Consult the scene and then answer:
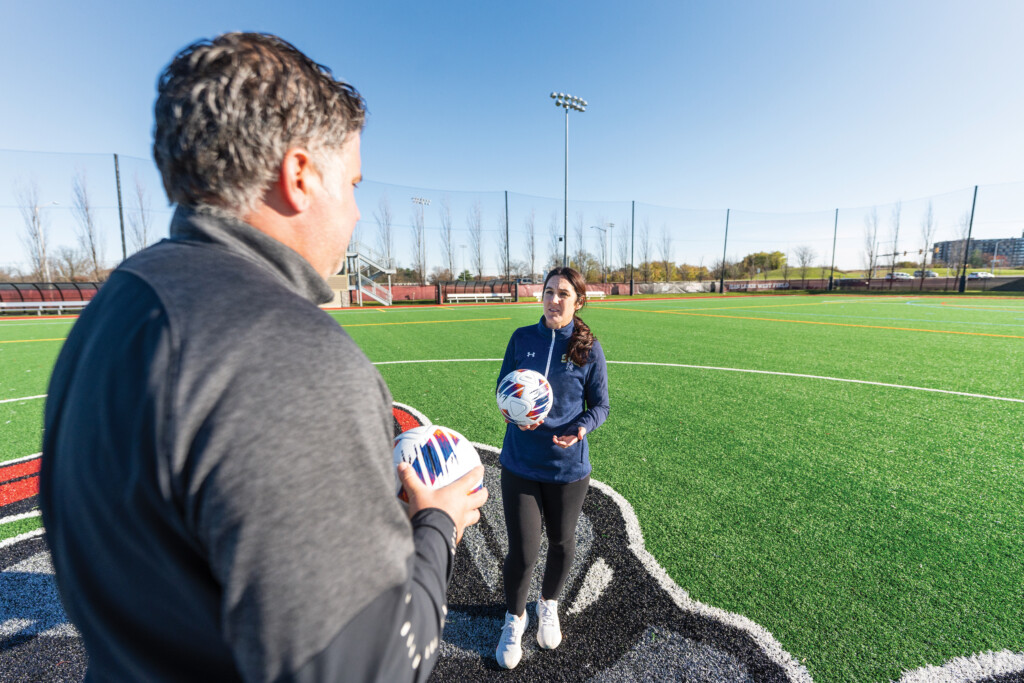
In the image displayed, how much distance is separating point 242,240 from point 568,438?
2.12 metres

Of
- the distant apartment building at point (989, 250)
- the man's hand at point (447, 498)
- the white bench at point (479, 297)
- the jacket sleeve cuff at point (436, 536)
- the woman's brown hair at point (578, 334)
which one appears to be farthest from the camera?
the distant apartment building at point (989, 250)

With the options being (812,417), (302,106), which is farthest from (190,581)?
(812,417)

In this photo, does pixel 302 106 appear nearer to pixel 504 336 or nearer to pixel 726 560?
pixel 726 560

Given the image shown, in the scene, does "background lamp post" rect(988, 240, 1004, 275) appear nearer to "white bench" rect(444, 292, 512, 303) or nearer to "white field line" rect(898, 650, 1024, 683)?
"white bench" rect(444, 292, 512, 303)

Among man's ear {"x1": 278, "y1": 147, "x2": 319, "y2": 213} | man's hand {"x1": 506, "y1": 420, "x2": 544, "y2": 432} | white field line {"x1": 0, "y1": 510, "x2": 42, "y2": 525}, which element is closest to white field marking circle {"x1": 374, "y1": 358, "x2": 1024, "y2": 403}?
white field line {"x1": 0, "y1": 510, "x2": 42, "y2": 525}

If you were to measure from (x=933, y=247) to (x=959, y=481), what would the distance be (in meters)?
71.7

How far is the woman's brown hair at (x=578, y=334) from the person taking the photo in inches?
117

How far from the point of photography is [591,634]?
2709 millimetres

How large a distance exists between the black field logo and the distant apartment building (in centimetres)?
6443

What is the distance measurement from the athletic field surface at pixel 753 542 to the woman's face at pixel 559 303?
1.77 m

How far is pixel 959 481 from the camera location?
444 cm

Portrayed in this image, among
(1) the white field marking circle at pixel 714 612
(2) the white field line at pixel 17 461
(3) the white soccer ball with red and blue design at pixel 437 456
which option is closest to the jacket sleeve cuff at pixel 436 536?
(3) the white soccer ball with red and blue design at pixel 437 456

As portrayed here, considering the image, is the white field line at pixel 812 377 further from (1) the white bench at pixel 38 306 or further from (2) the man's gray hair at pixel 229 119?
(1) the white bench at pixel 38 306

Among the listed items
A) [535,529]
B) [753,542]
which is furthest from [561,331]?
[753,542]
